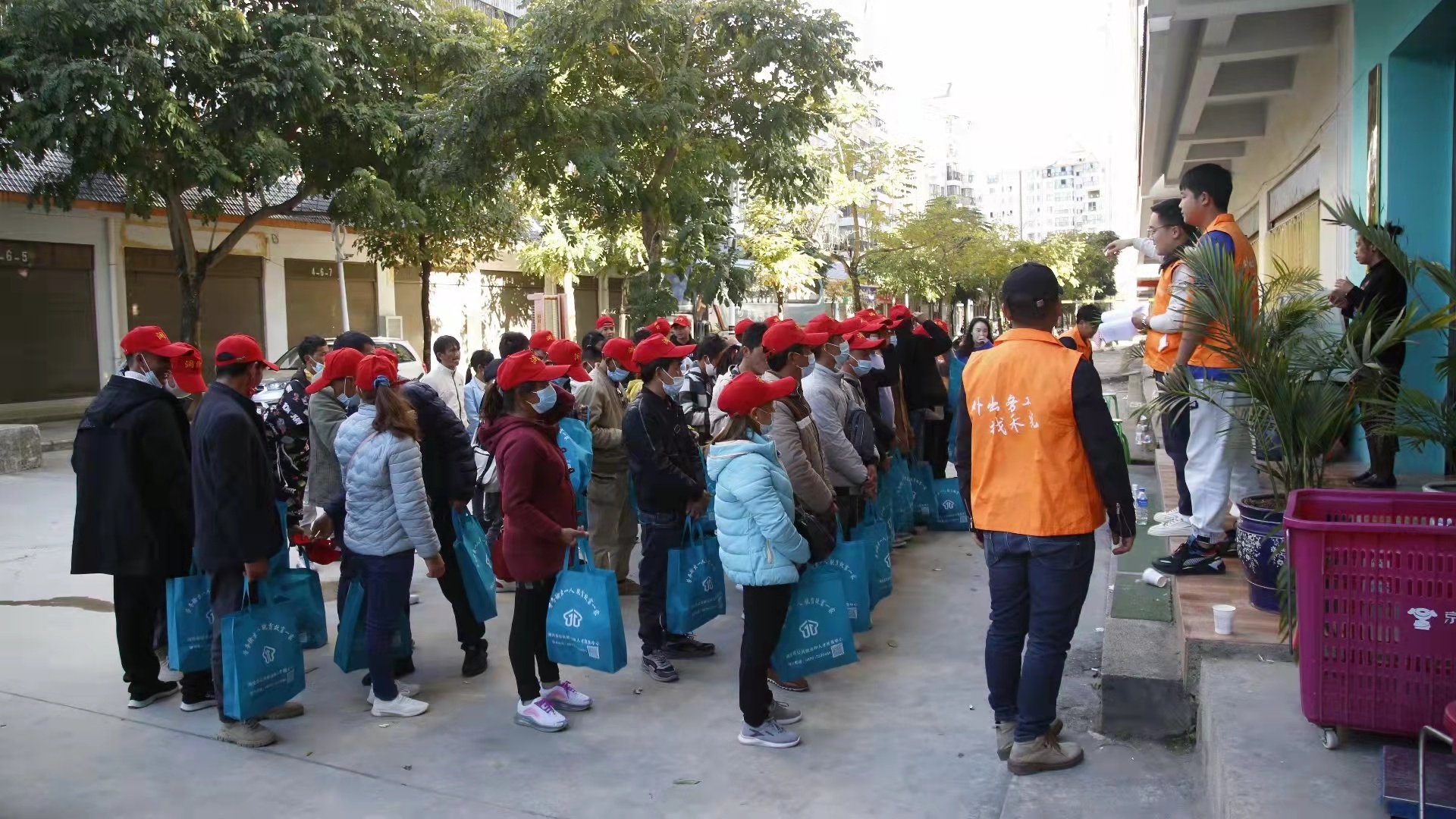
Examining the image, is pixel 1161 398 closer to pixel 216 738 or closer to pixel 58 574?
pixel 216 738

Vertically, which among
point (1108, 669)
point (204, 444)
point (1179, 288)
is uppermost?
point (1179, 288)

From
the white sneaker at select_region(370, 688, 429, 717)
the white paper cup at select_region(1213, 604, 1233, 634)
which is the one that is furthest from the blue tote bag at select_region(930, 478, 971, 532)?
the white sneaker at select_region(370, 688, 429, 717)

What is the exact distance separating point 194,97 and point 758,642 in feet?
53.1

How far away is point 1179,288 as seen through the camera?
5012mm

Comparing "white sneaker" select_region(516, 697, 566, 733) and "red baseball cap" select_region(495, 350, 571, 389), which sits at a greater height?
"red baseball cap" select_region(495, 350, 571, 389)

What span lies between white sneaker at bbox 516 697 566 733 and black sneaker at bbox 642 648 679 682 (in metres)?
0.69

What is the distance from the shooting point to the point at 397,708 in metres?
5.20

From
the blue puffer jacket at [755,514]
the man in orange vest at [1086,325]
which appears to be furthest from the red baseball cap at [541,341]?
the man in orange vest at [1086,325]

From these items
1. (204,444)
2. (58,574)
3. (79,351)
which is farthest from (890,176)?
(204,444)

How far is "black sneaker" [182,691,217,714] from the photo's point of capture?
5.25 meters

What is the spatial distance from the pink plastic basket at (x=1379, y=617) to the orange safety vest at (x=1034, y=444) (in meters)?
0.76

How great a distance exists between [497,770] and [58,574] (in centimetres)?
524

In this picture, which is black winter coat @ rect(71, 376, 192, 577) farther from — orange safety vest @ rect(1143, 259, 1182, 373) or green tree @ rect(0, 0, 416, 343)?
green tree @ rect(0, 0, 416, 343)

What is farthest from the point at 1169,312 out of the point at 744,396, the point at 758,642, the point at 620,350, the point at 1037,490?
the point at 620,350
